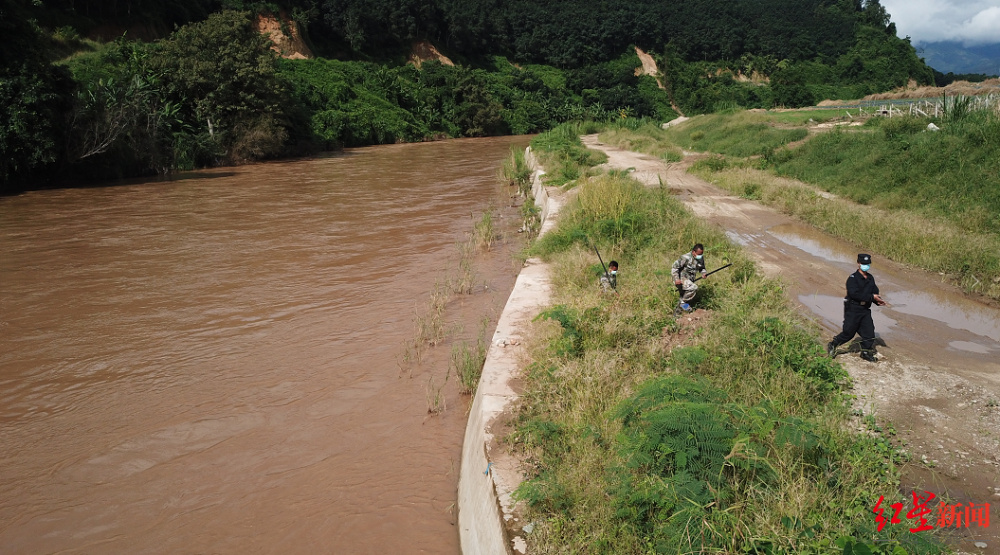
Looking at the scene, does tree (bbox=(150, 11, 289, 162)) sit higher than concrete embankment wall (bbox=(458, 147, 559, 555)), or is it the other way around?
tree (bbox=(150, 11, 289, 162))

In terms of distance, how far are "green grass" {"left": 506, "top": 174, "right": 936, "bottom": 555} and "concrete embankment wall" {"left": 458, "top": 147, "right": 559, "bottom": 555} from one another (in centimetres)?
17

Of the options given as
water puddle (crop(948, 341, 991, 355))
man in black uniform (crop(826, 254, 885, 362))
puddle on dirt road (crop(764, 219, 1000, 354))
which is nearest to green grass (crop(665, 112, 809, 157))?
puddle on dirt road (crop(764, 219, 1000, 354))

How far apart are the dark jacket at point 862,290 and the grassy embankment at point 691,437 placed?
23.8 inches

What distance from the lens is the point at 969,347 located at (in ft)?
23.6

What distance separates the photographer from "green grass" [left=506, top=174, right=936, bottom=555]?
3.49m

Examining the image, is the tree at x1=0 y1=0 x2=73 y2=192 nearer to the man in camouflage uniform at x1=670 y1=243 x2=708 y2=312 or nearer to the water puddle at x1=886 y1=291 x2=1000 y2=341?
A: the man in camouflage uniform at x1=670 y1=243 x2=708 y2=312

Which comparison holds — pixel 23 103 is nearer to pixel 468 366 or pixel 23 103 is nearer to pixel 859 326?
pixel 468 366

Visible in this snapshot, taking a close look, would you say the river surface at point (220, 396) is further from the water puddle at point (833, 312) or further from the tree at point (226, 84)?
the tree at point (226, 84)

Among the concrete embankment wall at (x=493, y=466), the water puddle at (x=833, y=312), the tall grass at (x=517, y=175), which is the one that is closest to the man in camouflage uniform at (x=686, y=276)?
the concrete embankment wall at (x=493, y=466)

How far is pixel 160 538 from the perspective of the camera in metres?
4.89

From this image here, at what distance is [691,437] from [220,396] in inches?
215

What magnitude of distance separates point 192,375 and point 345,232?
8416 mm

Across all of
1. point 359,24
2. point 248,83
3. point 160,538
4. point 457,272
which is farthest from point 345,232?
point 359,24

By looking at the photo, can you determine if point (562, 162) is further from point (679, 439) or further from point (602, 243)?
point (679, 439)
